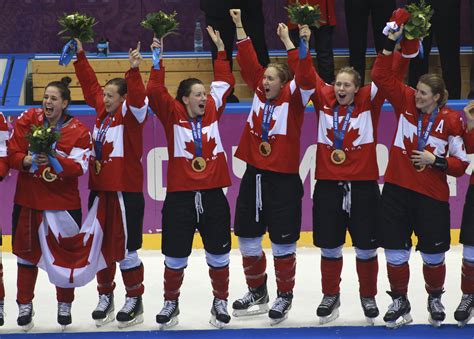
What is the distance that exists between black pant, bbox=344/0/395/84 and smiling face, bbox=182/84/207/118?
380 cm

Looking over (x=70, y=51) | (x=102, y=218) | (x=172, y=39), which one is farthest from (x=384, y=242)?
(x=172, y=39)

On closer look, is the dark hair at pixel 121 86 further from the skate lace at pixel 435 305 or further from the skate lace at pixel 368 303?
the skate lace at pixel 435 305

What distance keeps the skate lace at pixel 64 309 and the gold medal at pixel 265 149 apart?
1.81 metres

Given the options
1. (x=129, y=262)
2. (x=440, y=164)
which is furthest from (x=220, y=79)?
(x=440, y=164)

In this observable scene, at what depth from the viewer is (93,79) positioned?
9328mm

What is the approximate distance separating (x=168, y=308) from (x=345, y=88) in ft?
6.74

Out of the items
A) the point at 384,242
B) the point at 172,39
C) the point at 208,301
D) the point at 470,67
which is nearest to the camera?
the point at 384,242

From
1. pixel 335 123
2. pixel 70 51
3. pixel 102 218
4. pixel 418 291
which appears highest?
pixel 70 51

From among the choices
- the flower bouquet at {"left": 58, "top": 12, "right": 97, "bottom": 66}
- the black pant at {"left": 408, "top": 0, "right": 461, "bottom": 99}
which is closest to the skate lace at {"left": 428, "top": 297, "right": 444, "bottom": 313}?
the flower bouquet at {"left": 58, "top": 12, "right": 97, "bottom": 66}

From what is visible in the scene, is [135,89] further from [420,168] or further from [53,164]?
[420,168]

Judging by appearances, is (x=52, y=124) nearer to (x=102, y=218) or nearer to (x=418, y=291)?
(x=102, y=218)

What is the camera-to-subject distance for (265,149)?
30.0 feet

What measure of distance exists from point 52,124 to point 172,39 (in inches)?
226

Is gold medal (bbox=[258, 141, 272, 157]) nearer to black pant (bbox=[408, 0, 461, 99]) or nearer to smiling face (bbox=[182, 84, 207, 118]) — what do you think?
smiling face (bbox=[182, 84, 207, 118])
